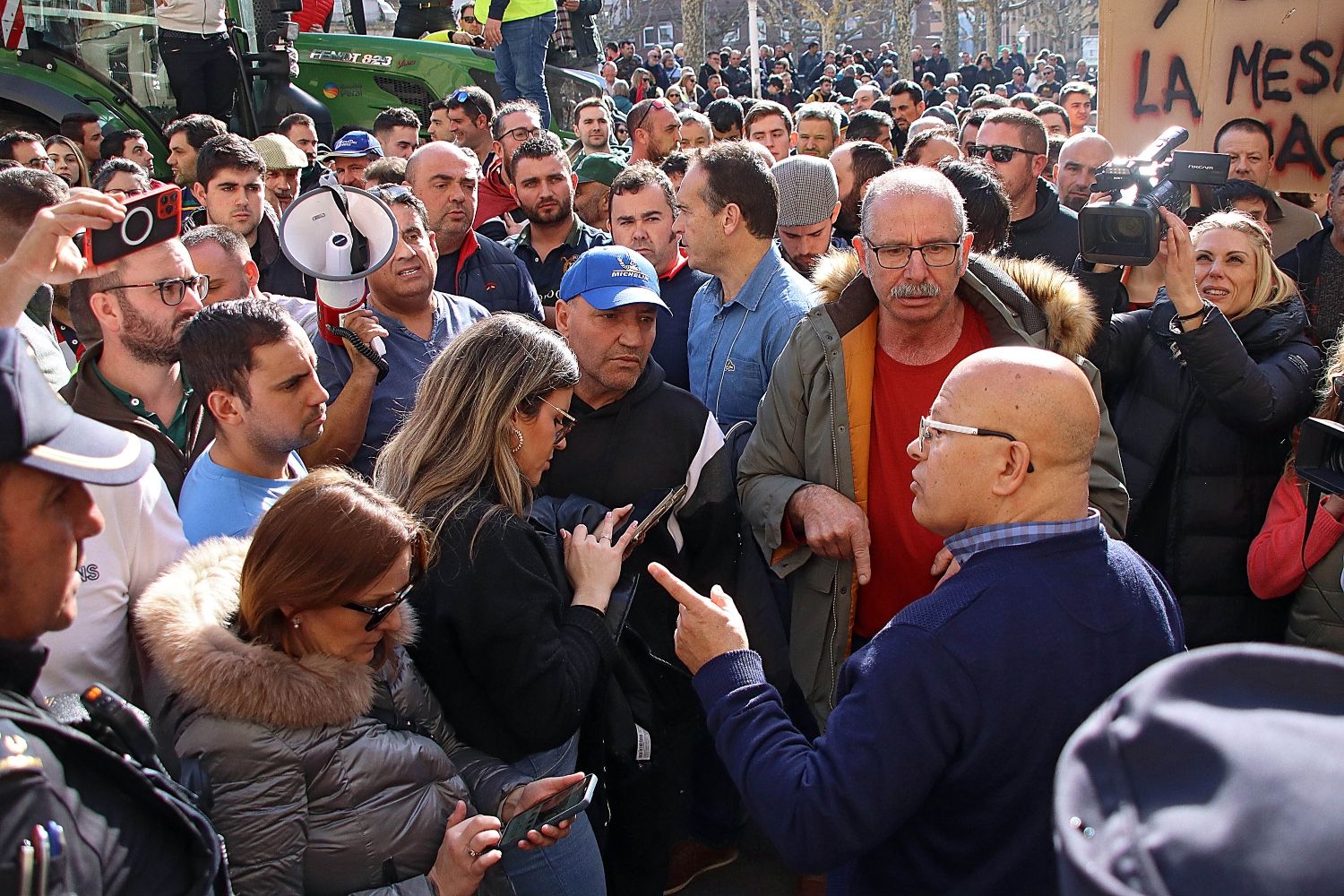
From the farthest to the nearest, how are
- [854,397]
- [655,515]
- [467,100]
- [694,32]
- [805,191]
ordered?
[694,32]
[467,100]
[805,191]
[854,397]
[655,515]

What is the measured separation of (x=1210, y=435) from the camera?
3.57 meters

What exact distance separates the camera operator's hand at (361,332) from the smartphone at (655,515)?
1083mm

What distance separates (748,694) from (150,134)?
9.01 metres

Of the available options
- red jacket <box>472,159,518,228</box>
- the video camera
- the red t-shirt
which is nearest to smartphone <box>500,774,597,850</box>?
the red t-shirt

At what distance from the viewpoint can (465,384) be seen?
99.3 inches

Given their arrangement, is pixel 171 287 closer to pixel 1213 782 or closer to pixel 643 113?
pixel 1213 782

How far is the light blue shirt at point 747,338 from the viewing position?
12.3 ft

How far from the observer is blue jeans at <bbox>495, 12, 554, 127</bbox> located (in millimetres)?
10727

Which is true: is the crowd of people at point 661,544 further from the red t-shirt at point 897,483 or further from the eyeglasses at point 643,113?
the eyeglasses at point 643,113

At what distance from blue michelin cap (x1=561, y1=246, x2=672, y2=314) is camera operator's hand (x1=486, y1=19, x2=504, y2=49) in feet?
26.3

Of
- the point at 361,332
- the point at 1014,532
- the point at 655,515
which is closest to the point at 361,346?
the point at 361,332

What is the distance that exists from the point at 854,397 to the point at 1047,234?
2551 millimetres

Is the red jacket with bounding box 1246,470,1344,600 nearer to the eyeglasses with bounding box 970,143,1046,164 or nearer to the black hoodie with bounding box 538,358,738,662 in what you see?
the black hoodie with bounding box 538,358,738,662

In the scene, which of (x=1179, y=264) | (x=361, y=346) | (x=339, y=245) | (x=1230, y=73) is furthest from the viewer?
(x=1230, y=73)
